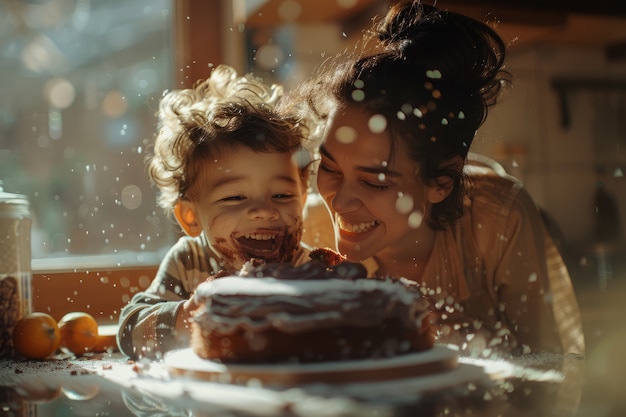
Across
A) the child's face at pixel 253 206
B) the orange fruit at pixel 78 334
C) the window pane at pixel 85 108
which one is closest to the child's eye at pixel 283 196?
the child's face at pixel 253 206

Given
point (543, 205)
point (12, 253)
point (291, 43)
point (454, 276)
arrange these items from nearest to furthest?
point (12, 253) < point (454, 276) < point (291, 43) < point (543, 205)

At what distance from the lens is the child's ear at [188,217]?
3.19 ft

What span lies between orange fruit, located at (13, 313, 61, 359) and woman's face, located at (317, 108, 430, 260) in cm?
37

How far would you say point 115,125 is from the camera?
133 centimetres

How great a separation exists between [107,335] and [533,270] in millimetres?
608

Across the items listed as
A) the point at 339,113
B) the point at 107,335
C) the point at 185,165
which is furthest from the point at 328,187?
the point at 107,335

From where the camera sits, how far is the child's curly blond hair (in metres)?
0.90

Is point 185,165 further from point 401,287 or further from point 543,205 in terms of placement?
point 543,205

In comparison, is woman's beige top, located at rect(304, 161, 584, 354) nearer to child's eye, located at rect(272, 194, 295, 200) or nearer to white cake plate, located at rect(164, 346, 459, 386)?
child's eye, located at rect(272, 194, 295, 200)

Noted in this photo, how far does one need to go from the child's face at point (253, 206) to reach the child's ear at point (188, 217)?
6cm

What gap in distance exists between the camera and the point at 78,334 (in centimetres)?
89

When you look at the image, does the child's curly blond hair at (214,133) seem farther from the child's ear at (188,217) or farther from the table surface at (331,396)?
the table surface at (331,396)

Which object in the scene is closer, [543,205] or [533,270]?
[533,270]

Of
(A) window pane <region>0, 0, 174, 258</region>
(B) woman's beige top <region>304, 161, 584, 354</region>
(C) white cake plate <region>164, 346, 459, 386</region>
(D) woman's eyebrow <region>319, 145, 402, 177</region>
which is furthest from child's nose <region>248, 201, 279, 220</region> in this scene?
(A) window pane <region>0, 0, 174, 258</region>
